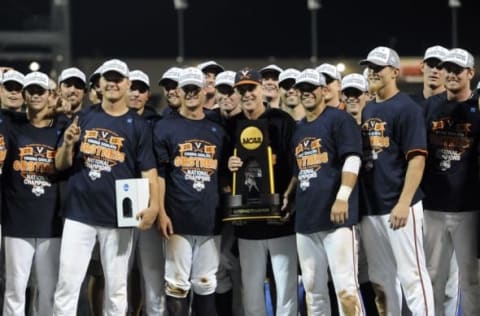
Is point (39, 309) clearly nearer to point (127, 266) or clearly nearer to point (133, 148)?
point (127, 266)

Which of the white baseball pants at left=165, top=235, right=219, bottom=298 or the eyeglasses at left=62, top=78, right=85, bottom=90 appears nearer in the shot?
the white baseball pants at left=165, top=235, right=219, bottom=298

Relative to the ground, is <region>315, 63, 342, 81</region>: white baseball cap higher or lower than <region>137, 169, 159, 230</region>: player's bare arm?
higher

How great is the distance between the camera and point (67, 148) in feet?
20.5

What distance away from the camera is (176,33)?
17609 mm

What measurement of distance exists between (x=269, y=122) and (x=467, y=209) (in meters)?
1.41

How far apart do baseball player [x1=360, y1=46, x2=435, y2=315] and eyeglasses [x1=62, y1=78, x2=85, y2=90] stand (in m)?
2.16

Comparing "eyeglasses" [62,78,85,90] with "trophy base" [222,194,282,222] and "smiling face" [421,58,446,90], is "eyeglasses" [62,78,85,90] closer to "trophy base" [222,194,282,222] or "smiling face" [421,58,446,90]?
"trophy base" [222,194,282,222]

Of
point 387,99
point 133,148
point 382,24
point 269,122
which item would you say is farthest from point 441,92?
point 382,24

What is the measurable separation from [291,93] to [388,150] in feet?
4.58

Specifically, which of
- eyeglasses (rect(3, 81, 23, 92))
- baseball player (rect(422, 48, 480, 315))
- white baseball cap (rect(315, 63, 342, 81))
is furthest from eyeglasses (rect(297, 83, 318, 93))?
A: eyeglasses (rect(3, 81, 23, 92))

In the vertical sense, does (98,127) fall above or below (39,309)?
above

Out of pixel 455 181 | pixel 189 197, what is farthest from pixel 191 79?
pixel 455 181

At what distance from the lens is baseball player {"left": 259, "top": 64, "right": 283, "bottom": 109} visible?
23.5 ft

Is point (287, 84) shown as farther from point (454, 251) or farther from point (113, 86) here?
point (454, 251)
